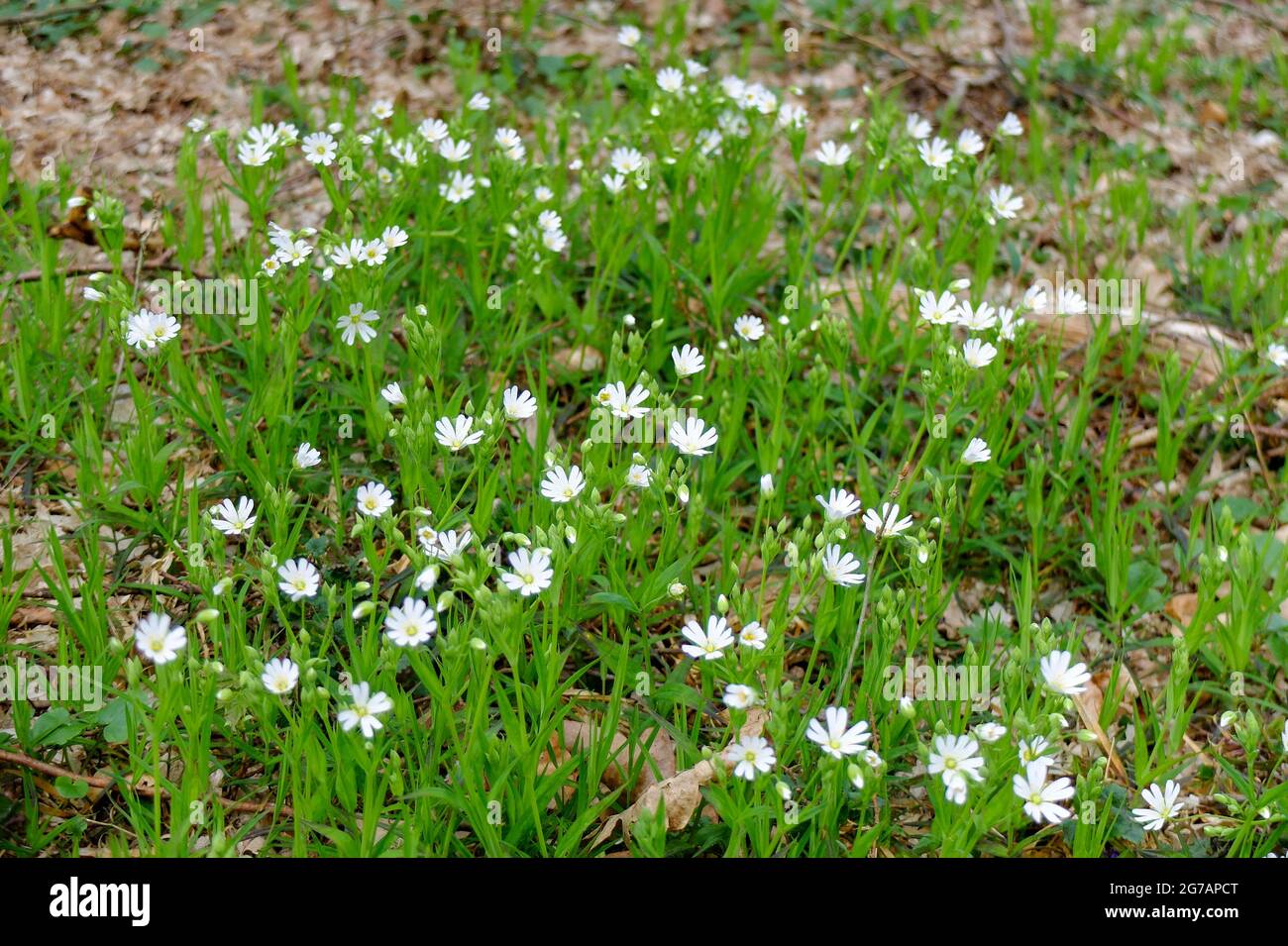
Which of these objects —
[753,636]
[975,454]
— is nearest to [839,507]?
[753,636]

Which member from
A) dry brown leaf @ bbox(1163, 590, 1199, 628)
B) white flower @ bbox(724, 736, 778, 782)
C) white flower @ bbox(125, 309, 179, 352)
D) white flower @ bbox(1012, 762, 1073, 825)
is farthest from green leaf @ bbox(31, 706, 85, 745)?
dry brown leaf @ bbox(1163, 590, 1199, 628)

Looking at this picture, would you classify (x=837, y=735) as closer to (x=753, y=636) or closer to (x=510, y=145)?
(x=753, y=636)

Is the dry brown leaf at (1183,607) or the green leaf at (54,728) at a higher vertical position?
the dry brown leaf at (1183,607)

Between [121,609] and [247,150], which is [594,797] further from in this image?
[247,150]

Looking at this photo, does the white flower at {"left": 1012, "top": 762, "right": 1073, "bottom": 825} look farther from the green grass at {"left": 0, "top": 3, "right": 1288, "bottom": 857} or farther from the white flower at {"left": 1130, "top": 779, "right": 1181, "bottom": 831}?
the white flower at {"left": 1130, "top": 779, "right": 1181, "bottom": 831}

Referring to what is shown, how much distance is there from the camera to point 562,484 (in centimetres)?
254

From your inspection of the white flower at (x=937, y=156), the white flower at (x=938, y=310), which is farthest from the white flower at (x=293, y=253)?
the white flower at (x=937, y=156)

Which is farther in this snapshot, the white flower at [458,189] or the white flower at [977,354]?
the white flower at [458,189]

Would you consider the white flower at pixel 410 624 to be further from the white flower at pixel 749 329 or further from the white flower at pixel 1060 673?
the white flower at pixel 749 329

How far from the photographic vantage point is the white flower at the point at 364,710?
6.72ft

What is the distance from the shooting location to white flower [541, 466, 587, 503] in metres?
2.52

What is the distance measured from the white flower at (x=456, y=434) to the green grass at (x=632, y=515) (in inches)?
2.0

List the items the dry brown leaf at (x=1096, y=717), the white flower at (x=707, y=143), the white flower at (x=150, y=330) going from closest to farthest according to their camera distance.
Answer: the dry brown leaf at (x=1096, y=717), the white flower at (x=150, y=330), the white flower at (x=707, y=143)

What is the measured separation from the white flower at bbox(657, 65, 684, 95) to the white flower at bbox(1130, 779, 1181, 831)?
2.70 m
